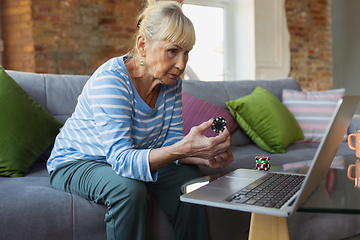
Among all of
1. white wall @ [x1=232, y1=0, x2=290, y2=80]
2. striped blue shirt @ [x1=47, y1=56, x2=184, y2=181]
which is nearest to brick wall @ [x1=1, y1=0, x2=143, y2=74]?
white wall @ [x1=232, y1=0, x2=290, y2=80]

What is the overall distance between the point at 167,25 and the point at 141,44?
145 millimetres

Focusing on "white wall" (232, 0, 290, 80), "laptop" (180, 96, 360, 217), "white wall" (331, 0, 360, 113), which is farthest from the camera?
"white wall" (331, 0, 360, 113)

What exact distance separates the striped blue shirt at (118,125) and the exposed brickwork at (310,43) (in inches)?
156

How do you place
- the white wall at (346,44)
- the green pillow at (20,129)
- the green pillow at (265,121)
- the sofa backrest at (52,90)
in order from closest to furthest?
the green pillow at (20,129), the sofa backrest at (52,90), the green pillow at (265,121), the white wall at (346,44)

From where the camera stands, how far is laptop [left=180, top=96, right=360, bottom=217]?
76cm

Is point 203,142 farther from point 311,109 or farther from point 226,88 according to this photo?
point 311,109

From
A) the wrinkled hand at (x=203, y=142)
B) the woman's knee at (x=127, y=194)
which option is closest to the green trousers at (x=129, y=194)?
the woman's knee at (x=127, y=194)

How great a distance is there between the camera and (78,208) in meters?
1.27

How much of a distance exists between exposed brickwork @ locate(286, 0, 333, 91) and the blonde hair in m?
4.06

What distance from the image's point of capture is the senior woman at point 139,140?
1166 millimetres

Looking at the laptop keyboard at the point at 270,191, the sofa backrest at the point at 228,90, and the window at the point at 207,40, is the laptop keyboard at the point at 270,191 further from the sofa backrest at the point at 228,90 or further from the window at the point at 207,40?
the window at the point at 207,40

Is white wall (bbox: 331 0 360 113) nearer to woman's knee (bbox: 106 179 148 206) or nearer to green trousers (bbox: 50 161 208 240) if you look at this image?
green trousers (bbox: 50 161 208 240)

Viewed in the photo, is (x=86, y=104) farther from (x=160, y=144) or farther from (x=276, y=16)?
(x=276, y=16)

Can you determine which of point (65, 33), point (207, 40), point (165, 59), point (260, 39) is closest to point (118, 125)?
point (165, 59)
